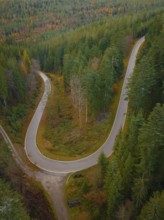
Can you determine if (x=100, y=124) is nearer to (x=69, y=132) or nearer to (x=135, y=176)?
(x=69, y=132)

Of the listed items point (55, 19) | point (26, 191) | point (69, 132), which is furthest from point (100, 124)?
point (55, 19)

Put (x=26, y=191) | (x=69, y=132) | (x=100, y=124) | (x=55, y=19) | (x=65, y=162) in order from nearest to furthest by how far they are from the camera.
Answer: (x=26, y=191)
(x=65, y=162)
(x=100, y=124)
(x=69, y=132)
(x=55, y=19)

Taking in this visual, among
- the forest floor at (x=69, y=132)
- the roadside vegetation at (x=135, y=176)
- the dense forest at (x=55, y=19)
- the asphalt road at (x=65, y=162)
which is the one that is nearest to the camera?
the roadside vegetation at (x=135, y=176)

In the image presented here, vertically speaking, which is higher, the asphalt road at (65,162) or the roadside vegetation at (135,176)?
the roadside vegetation at (135,176)

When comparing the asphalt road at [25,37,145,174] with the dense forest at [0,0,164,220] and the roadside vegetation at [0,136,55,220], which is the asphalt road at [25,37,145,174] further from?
the roadside vegetation at [0,136,55,220]

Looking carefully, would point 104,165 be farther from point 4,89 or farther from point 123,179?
point 4,89

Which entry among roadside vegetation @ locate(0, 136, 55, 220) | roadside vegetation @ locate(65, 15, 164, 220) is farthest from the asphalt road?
roadside vegetation @ locate(0, 136, 55, 220)

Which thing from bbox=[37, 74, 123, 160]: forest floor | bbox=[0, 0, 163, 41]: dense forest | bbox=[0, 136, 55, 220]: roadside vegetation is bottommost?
bbox=[0, 0, 163, 41]: dense forest

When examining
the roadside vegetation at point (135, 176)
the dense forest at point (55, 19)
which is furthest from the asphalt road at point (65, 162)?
the dense forest at point (55, 19)

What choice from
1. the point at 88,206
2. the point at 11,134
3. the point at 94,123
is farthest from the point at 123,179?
the point at 11,134

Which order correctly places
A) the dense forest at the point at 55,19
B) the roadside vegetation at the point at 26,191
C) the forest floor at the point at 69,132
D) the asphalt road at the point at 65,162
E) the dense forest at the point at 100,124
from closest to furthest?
the dense forest at the point at 100,124 → the roadside vegetation at the point at 26,191 → the asphalt road at the point at 65,162 → the forest floor at the point at 69,132 → the dense forest at the point at 55,19

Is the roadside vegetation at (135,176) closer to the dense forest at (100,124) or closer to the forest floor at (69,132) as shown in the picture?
the dense forest at (100,124)
